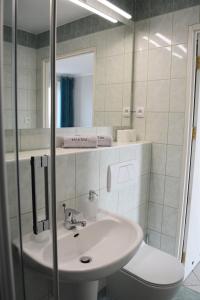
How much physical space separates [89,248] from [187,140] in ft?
3.68

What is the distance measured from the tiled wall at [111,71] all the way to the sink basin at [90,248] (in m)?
0.85

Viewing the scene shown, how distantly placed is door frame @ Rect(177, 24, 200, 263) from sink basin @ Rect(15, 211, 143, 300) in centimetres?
81

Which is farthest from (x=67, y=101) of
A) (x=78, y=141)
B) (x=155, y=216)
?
(x=155, y=216)

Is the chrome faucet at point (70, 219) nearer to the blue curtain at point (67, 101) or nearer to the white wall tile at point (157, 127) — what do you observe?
the blue curtain at point (67, 101)

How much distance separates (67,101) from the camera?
5.11 ft

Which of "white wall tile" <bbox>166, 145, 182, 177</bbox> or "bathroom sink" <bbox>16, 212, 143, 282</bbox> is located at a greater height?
"white wall tile" <bbox>166, 145, 182, 177</bbox>

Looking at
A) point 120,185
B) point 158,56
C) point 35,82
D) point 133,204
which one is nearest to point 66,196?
point 120,185

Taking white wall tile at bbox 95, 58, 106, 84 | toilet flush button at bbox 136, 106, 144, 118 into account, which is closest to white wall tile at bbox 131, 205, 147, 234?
toilet flush button at bbox 136, 106, 144, 118

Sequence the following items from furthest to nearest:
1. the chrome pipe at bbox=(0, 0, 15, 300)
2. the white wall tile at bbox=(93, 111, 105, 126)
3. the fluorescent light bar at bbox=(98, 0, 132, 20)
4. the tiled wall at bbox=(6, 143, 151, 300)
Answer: the white wall tile at bbox=(93, 111, 105, 126), the fluorescent light bar at bbox=(98, 0, 132, 20), the tiled wall at bbox=(6, 143, 151, 300), the chrome pipe at bbox=(0, 0, 15, 300)

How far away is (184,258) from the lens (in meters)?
2.06

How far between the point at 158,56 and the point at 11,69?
1.55m

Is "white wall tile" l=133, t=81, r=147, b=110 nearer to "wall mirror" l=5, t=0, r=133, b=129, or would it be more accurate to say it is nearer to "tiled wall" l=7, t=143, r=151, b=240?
"wall mirror" l=5, t=0, r=133, b=129

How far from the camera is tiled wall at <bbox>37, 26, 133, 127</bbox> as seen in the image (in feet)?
6.08

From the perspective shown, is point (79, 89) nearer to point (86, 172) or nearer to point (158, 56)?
point (86, 172)
